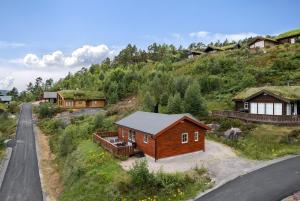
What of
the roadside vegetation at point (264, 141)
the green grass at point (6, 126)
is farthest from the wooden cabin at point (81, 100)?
the roadside vegetation at point (264, 141)

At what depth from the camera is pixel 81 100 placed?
7144 cm

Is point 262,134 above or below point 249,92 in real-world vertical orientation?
below

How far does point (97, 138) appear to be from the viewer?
1321 inches

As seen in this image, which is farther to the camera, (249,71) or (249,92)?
(249,71)

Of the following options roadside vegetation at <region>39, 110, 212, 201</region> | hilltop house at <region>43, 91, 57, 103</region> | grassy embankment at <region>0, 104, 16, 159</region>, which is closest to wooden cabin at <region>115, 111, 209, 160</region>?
roadside vegetation at <region>39, 110, 212, 201</region>

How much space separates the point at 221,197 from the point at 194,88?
24.2 meters

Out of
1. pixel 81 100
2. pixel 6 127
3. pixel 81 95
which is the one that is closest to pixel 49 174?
pixel 6 127

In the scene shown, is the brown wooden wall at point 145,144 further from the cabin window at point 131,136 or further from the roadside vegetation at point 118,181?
the roadside vegetation at point 118,181

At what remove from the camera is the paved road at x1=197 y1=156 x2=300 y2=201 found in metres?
17.9

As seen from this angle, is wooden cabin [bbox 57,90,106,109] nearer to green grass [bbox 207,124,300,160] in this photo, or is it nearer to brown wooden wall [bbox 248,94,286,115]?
brown wooden wall [bbox 248,94,286,115]

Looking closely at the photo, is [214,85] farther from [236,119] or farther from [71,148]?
[71,148]

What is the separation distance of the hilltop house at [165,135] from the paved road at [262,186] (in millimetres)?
7556

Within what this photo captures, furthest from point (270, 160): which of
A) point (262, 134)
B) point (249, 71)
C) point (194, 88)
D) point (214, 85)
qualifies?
point (249, 71)

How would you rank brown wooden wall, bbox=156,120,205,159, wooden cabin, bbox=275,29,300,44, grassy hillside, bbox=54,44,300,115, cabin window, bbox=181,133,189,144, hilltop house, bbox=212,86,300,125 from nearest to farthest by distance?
brown wooden wall, bbox=156,120,205,159
cabin window, bbox=181,133,189,144
hilltop house, bbox=212,86,300,125
grassy hillside, bbox=54,44,300,115
wooden cabin, bbox=275,29,300,44
